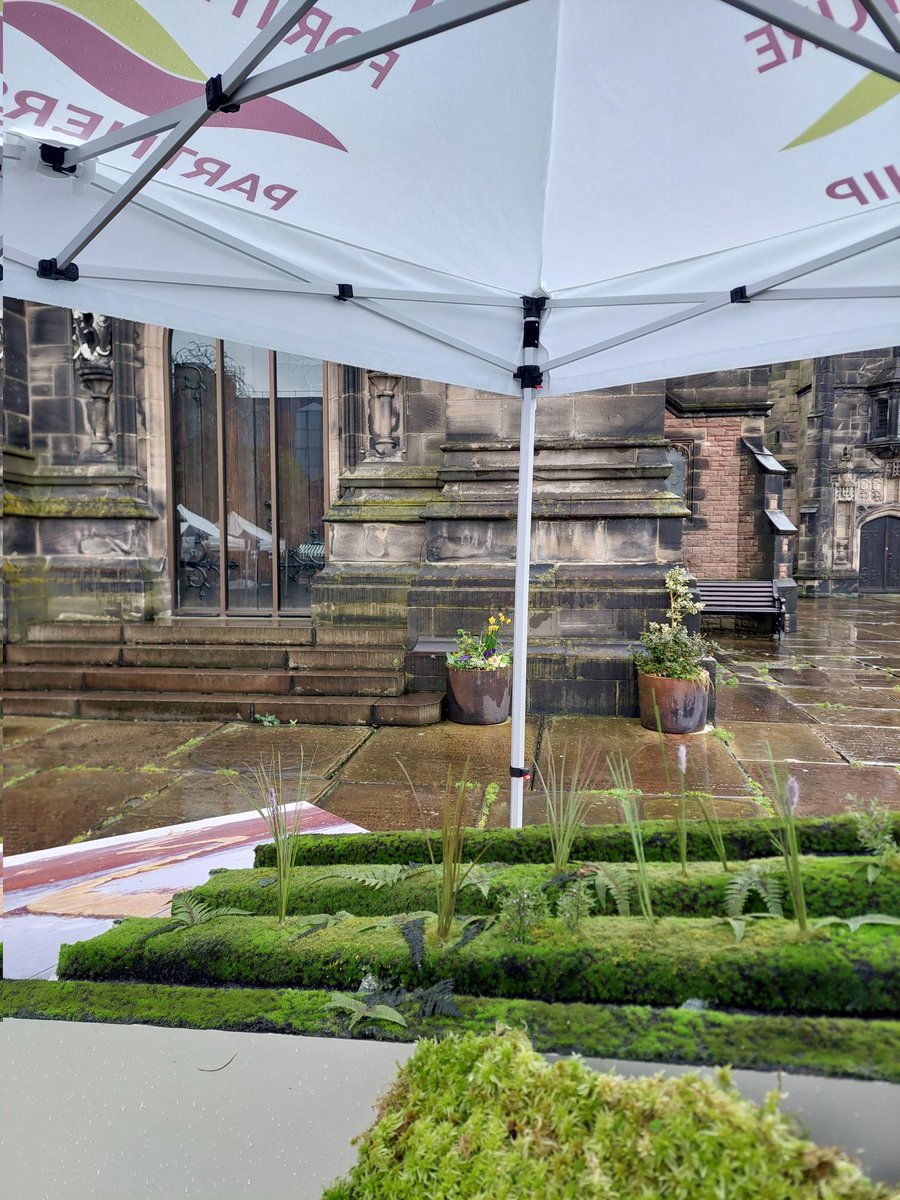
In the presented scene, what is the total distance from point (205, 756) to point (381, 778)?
1.30m

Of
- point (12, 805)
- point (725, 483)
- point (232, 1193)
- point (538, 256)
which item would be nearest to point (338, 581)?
point (12, 805)

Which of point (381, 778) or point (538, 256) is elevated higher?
point (538, 256)

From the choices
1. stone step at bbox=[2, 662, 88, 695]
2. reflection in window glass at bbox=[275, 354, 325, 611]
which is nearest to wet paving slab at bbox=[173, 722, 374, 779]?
stone step at bbox=[2, 662, 88, 695]

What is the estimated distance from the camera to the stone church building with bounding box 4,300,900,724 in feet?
20.1

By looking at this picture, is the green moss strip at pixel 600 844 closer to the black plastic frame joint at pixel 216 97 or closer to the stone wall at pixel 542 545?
the black plastic frame joint at pixel 216 97

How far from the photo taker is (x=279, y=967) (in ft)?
4.54

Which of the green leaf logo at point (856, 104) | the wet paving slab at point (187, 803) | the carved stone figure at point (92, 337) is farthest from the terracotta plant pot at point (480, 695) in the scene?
the carved stone figure at point (92, 337)

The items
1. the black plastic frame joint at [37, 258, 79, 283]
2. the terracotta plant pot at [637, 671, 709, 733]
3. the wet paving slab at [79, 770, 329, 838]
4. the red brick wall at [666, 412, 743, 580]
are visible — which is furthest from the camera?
the red brick wall at [666, 412, 743, 580]

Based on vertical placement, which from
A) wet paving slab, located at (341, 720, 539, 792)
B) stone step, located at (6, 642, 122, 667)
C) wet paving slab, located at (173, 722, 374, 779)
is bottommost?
wet paving slab, located at (173, 722, 374, 779)

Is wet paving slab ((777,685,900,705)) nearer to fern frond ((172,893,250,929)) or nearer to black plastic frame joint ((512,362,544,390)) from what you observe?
black plastic frame joint ((512,362,544,390))

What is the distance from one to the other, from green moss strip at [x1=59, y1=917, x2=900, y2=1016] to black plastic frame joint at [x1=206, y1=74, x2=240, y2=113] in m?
1.76

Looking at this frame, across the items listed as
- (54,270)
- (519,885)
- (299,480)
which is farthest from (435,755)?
(299,480)

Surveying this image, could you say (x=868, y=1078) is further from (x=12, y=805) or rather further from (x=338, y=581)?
(x=338, y=581)

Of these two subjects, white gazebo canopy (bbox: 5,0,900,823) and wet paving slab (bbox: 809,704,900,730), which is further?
wet paving slab (bbox: 809,704,900,730)
